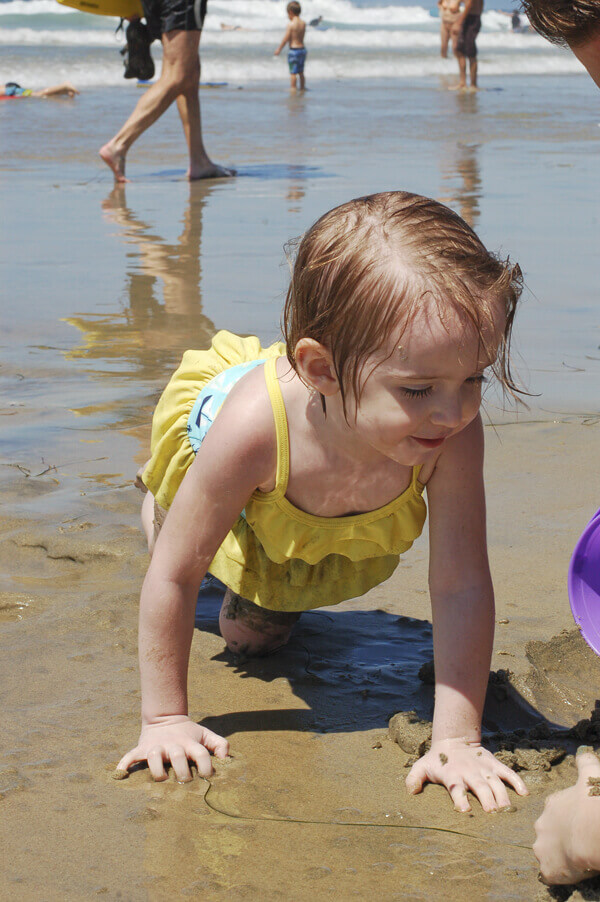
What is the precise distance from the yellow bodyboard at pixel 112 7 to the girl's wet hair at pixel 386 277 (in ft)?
20.6

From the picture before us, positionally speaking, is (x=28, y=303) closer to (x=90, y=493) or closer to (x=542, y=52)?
(x=90, y=493)

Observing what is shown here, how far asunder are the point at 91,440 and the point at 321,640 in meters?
1.29

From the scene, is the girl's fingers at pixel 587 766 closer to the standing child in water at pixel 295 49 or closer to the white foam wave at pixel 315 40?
the standing child in water at pixel 295 49

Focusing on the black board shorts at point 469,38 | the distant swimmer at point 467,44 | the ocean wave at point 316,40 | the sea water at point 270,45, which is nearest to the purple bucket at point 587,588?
the distant swimmer at point 467,44

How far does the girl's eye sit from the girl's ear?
0.17 meters

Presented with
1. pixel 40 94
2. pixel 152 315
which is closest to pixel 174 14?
pixel 152 315

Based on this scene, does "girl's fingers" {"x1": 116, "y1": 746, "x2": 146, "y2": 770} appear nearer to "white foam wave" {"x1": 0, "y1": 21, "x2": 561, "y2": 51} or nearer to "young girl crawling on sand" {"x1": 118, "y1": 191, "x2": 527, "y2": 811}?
"young girl crawling on sand" {"x1": 118, "y1": 191, "x2": 527, "y2": 811}

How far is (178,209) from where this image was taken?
721 centimetres

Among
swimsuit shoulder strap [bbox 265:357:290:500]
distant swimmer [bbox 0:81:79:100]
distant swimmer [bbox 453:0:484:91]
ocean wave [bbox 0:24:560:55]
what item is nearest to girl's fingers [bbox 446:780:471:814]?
swimsuit shoulder strap [bbox 265:357:290:500]

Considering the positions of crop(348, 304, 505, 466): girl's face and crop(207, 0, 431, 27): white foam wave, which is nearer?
crop(348, 304, 505, 466): girl's face

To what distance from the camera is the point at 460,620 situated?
216 cm

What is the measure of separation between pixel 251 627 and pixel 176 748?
50cm

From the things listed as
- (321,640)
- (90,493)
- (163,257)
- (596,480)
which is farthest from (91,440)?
(163,257)

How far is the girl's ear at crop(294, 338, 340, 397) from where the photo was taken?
2021 millimetres
